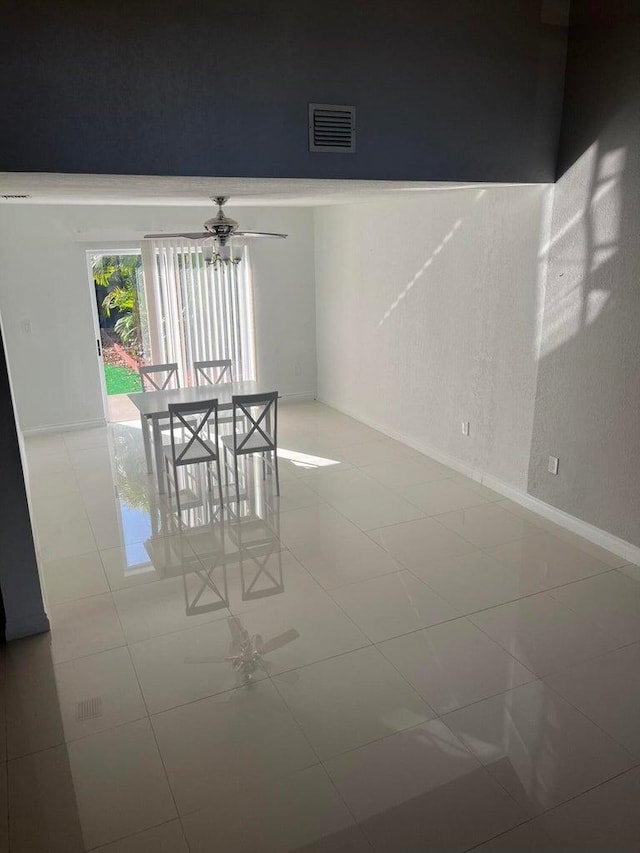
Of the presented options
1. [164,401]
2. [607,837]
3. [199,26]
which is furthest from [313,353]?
[607,837]

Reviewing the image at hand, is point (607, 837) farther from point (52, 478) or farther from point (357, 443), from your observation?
point (52, 478)

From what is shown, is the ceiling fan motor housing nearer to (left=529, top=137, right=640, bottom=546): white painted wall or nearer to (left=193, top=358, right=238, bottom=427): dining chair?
(left=193, top=358, right=238, bottom=427): dining chair

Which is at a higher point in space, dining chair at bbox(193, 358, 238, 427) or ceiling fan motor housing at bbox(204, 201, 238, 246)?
ceiling fan motor housing at bbox(204, 201, 238, 246)

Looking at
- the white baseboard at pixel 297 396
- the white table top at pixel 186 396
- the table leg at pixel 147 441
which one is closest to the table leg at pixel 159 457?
the white table top at pixel 186 396

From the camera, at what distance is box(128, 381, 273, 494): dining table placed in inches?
193

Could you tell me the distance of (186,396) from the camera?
5.30 meters

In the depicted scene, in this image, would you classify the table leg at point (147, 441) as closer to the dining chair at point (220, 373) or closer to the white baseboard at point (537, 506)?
the dining chair at point (220, 373)

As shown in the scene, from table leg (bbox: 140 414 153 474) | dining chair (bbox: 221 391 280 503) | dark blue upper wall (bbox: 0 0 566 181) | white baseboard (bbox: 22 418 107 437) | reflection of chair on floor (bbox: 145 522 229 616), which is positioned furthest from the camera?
white baseboard (bbox: 22 418 107 437)

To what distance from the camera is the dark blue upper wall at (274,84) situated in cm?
259

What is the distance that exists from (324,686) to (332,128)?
108 inches

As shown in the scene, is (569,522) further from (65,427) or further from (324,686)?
(65,427)

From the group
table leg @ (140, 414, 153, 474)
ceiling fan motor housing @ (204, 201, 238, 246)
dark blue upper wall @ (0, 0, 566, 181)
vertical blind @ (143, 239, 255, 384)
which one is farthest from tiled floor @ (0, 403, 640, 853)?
vertical blind @ (143, 239, 255, 384)

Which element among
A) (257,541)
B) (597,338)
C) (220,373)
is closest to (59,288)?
(220,373)

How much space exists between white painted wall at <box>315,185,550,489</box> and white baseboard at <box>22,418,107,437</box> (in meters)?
2.89
